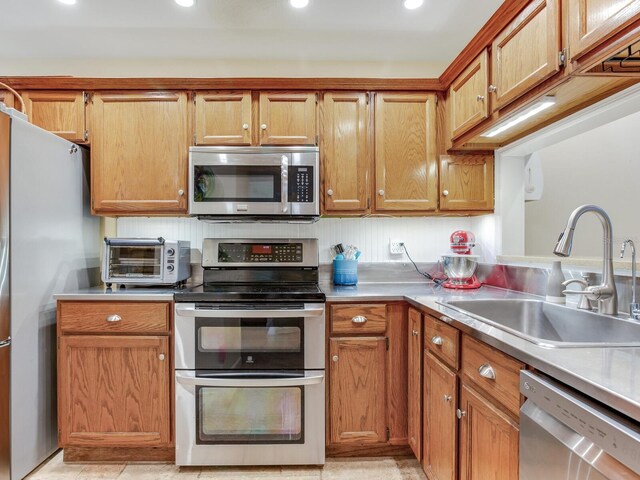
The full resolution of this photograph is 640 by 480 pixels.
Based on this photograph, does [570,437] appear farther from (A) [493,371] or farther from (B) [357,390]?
(B) [357,390]

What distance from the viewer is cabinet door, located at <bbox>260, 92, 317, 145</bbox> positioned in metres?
2.24

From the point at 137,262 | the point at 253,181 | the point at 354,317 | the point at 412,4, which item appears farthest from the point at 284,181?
the point at 412,4

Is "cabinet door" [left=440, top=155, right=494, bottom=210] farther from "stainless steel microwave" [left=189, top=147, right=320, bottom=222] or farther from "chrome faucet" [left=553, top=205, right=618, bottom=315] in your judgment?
"chrome faucet" [left=553, top=205, right=618, bottom=315]

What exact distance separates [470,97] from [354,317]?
1327 mm

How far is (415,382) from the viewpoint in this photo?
1.83 metres

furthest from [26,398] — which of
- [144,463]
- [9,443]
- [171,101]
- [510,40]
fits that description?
[510,40]

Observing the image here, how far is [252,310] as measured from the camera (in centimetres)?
190

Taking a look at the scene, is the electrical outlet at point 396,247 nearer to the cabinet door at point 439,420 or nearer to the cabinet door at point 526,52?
the cabinet door at point 439,420

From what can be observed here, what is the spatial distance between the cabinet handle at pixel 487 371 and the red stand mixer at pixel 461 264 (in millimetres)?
1145

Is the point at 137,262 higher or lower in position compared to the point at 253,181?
lower

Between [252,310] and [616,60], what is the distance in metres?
1.79

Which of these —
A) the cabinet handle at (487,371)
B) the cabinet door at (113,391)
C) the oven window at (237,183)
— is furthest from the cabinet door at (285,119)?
the cabinet handle at (487,371)

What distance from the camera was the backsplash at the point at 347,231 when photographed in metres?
2.54

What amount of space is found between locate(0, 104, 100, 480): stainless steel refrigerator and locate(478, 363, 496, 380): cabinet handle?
2077 mm
